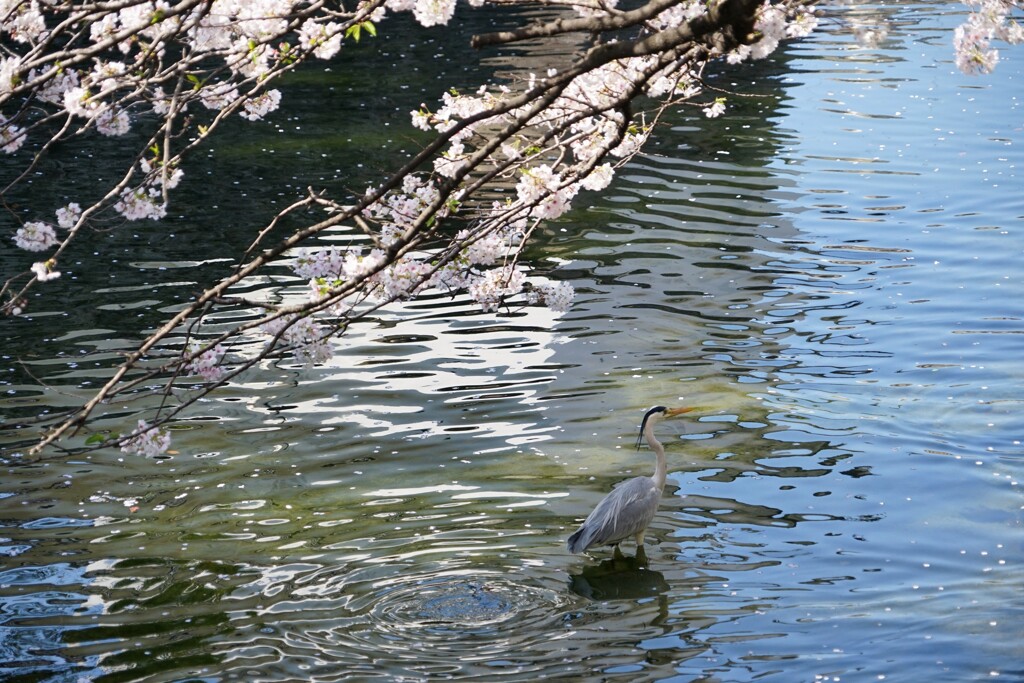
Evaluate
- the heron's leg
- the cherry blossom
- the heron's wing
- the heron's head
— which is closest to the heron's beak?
the heron's head

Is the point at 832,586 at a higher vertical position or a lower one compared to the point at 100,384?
lower

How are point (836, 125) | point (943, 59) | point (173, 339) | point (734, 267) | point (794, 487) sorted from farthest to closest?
point (943, 59), point (836, 125), point (734, 267), point (173, 339), point (794, 487)

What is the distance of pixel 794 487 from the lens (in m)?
8.93

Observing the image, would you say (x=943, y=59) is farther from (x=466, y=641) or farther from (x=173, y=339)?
(x=466, y=641)

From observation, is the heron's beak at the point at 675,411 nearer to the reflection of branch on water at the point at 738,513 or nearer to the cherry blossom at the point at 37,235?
the reflection of branch on water at the point at 738,513

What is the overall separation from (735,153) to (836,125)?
8.26ft

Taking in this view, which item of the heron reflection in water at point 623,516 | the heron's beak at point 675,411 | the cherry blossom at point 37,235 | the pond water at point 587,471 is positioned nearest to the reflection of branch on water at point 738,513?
the pond water at point 587,471

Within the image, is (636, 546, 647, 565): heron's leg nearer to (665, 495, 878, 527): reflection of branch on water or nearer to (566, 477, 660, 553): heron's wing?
(566, 477, 660, 553): heron's wing

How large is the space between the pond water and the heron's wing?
9.4 inches

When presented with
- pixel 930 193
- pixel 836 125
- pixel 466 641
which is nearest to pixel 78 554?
pixel 466 641

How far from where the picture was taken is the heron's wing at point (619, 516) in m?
7.89

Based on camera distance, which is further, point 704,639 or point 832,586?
point 832,586

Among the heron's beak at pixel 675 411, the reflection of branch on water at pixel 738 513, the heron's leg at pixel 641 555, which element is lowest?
the heron's leg at pixel 641 555

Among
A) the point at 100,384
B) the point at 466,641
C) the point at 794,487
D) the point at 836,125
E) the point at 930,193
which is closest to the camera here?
the point at 466,641
